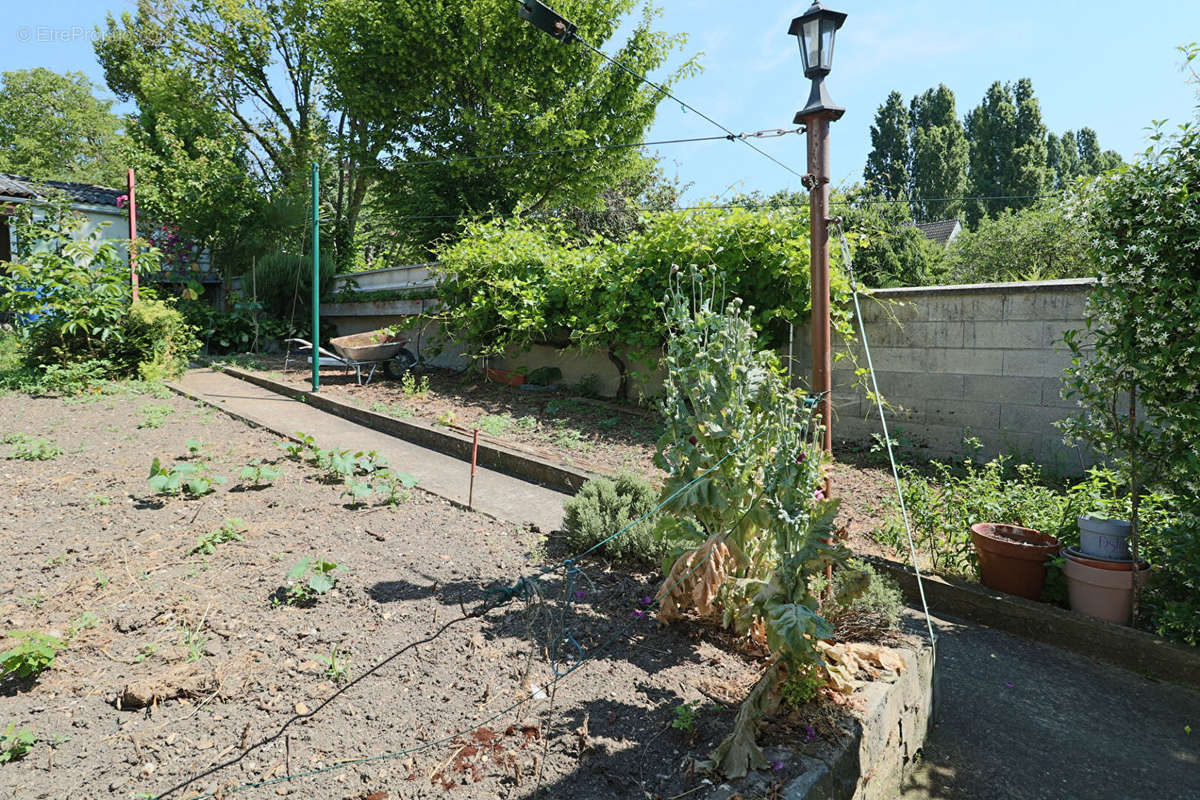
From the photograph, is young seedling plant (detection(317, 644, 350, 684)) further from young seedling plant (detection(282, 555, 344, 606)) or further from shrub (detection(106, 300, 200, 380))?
shrub (detection(106, 300, 200, 380))

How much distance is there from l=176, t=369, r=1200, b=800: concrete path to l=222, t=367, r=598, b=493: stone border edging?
2.83 meters

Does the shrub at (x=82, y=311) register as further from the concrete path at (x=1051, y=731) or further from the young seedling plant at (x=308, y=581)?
the concrete path at (x=1051, y=731)

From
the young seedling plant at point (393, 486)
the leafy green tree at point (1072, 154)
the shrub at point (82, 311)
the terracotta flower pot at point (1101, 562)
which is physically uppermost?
the leafy green tree at point (1072, 154)

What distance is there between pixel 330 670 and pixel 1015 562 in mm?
3403

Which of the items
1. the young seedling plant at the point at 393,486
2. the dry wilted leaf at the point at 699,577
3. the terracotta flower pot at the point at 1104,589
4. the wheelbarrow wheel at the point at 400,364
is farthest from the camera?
the wheelbarrow wheel at the point at 400,364

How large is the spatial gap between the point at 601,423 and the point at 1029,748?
15.8 feet

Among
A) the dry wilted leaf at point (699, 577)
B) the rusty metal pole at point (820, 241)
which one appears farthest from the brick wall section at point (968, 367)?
the dry wilted leaf at point (699, 577)

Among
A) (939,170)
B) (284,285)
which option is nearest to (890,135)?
(939,170)

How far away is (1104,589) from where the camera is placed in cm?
333

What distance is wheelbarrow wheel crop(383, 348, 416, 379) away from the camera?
991cm

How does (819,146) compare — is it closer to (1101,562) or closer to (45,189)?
(1101,562)

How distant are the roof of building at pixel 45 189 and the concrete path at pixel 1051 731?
1290 cm

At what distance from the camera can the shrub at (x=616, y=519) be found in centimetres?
354

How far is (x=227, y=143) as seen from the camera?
55.2 feet
